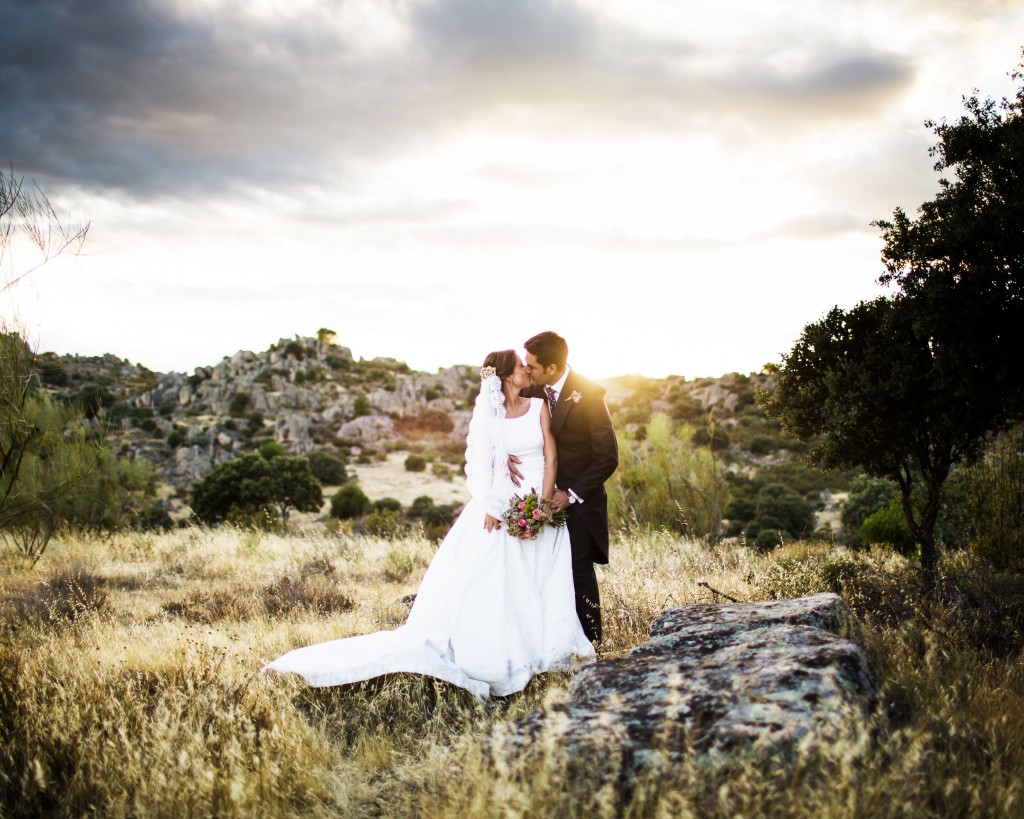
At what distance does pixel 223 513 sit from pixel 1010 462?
26.1 metres

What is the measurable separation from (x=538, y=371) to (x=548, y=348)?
0.21 m

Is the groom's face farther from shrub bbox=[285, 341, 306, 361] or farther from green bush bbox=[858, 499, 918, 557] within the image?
shrub bbox=[285, 341, 306, 361]

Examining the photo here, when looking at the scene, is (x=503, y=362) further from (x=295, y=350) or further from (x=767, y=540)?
(x=295, y=350)

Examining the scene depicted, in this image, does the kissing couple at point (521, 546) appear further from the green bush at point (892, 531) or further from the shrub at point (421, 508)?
the shrub at point (421, 508)

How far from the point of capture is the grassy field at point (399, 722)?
8.30 ft

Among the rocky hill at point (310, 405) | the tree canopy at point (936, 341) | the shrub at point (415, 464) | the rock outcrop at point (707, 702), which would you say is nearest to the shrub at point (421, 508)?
the shrub at point (415, 464)

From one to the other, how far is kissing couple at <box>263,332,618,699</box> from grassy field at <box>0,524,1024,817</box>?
338 mm

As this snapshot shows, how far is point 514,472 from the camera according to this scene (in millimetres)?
5867

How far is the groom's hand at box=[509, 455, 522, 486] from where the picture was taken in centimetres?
585

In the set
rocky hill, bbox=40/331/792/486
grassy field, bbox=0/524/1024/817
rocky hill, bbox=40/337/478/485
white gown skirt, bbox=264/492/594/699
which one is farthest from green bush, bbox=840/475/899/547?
rocky hill, bbox=40/337/478/485

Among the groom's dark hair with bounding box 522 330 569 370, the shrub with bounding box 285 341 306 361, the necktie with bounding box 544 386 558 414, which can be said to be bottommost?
the necktie with bounding box 544 386 558 414

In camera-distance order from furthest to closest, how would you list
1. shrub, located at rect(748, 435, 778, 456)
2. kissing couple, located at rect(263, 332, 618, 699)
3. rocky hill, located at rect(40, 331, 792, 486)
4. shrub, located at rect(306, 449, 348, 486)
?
rocky hill, located at rect(40, 331, 792, 486) < shrub, located at rect(306, 449, 348, 486) < shrub, located at rect(748, 435, 778, 456) < kissing couple, located at rect(263, 332, 618, 699)

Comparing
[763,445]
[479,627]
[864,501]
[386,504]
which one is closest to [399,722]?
[479,627]

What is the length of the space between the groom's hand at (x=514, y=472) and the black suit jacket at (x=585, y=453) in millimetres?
330
